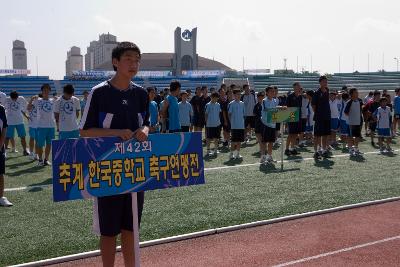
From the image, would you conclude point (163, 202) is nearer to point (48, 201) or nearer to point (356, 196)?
point (48, 201)

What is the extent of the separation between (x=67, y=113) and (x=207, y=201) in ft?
14.2

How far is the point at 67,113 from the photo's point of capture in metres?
10.9

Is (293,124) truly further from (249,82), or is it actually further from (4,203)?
(249,82)

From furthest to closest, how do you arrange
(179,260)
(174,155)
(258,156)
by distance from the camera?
(258,156)
(179,260)
(174,155)

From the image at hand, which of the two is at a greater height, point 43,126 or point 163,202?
point 43,126

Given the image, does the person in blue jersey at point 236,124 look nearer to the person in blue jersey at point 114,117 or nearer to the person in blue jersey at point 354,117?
the person in blue jersey at point 354,117

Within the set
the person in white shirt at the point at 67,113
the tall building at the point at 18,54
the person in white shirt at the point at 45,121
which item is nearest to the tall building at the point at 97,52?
the tall building at the point at 18,54

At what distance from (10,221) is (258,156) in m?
8.03

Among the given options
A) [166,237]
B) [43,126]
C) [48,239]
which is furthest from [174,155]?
[43,126]

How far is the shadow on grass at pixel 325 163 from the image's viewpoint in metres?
11.8

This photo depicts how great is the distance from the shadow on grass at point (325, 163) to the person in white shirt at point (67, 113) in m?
5.75

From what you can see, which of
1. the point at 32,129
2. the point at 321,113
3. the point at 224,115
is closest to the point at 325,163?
the point at 321,113

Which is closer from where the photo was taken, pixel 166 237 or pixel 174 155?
pixel 174 155

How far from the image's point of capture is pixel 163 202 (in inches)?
321
